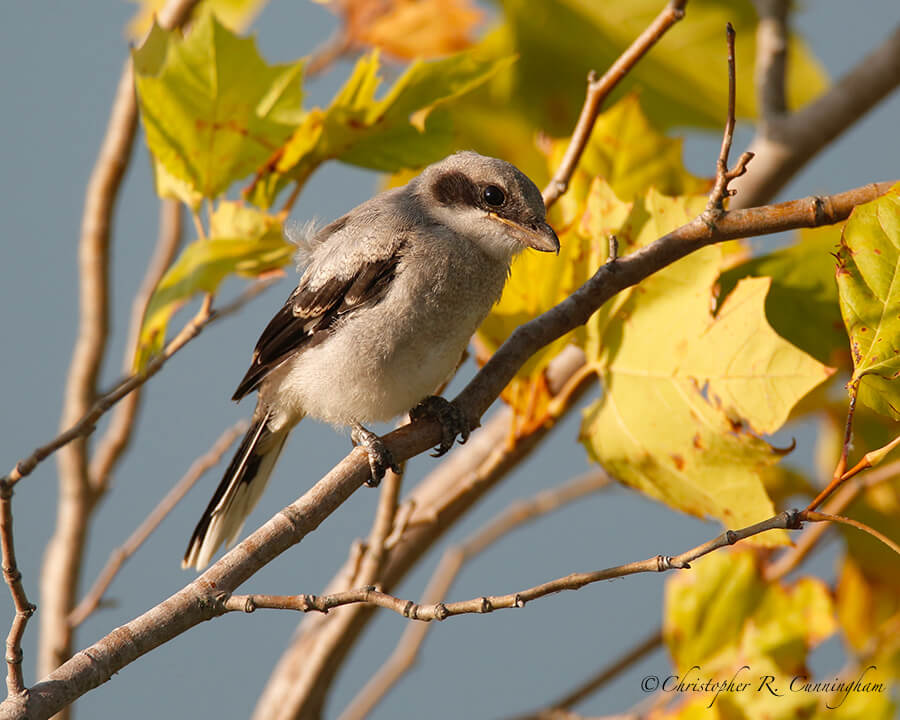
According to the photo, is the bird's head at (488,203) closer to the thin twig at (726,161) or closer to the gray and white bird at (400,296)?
the gray and white bird at (400,296)

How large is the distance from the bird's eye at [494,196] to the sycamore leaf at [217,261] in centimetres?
35

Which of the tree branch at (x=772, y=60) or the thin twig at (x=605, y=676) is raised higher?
the tree branch at (x=772, y=60)

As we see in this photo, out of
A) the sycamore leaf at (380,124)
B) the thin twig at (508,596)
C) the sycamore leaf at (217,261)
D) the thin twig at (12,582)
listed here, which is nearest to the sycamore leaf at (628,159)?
the sycamore leaf at (380,124)

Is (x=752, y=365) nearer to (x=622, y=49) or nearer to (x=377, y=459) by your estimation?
(x=377, y=459)

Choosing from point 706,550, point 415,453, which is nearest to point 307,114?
point 415,453

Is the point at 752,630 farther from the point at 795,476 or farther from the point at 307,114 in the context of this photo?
the point at 307,114

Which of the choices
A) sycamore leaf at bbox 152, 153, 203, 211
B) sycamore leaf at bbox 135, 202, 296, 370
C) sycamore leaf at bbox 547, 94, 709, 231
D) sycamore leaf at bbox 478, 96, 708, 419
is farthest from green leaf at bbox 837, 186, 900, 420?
sycamore leaf at bbox 152, 153, 203, 211

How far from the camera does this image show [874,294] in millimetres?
1000

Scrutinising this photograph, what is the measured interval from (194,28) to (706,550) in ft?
3.37

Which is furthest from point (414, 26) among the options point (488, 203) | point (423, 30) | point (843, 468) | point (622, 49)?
point (843, 468)

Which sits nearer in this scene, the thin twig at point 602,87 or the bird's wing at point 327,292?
the thin twig at point 602,87

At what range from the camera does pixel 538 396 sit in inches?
58.5

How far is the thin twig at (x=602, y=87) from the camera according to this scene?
129 centimetres

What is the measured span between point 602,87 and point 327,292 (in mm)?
585
